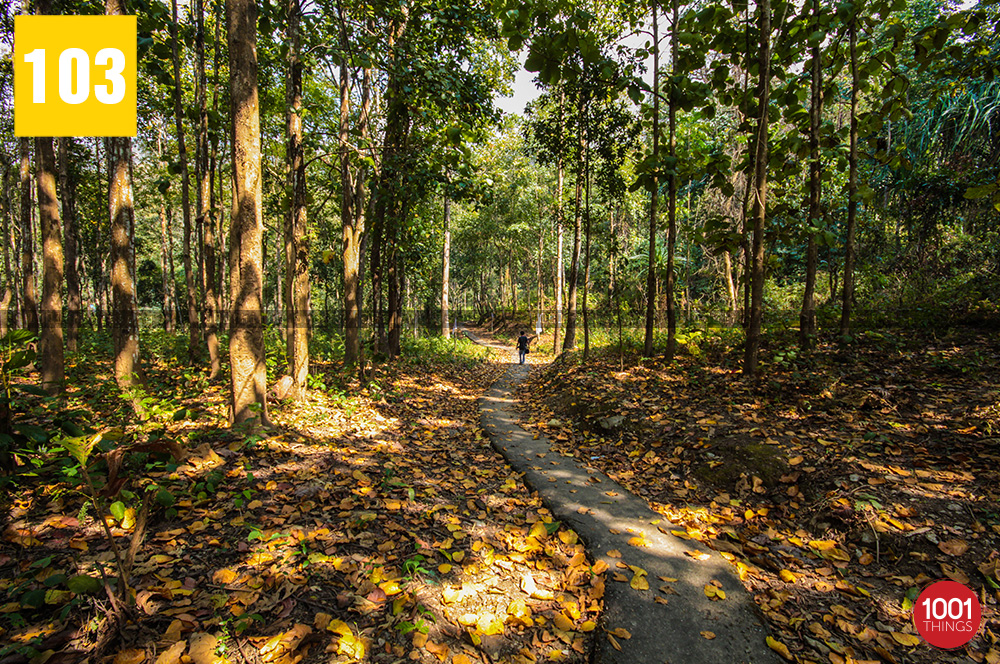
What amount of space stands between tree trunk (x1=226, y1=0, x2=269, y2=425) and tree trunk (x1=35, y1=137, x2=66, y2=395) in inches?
151

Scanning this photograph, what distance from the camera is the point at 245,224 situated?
4477 millimetres

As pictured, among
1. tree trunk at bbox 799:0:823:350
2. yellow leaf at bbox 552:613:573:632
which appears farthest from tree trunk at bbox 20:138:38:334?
tree trunk at bbox 799:0:823:350

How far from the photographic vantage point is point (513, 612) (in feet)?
8.75

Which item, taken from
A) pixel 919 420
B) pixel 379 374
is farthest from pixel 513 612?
pixel 379 374

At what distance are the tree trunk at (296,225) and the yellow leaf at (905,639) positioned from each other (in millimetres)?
6902

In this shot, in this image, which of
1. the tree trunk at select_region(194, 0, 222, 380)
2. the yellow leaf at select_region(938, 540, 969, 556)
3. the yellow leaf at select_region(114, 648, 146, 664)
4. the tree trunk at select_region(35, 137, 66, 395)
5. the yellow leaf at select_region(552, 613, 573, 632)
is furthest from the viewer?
the tree trunk at select_region(194, 0, 222, 380)

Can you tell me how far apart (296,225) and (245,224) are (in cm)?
256

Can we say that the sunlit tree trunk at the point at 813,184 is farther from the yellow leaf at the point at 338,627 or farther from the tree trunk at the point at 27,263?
the tree trunk at the point at 27,263

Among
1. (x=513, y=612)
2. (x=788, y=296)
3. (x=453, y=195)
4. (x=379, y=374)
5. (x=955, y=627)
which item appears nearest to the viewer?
(x=955, y=627)

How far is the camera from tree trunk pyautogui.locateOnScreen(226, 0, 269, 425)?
4320 millimetres

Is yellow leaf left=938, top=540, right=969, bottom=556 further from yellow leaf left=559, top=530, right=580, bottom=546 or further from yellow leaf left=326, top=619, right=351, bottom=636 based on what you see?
yellow leaf left=326, top=619, right=351, bottom=636

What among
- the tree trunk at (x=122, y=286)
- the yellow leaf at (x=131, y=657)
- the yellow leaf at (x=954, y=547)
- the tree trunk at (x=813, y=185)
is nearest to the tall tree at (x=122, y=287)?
the tree trunk at (x=122, y=286)

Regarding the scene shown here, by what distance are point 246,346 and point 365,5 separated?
21.0ft

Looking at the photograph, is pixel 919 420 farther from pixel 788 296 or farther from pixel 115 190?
pixel 788 296
